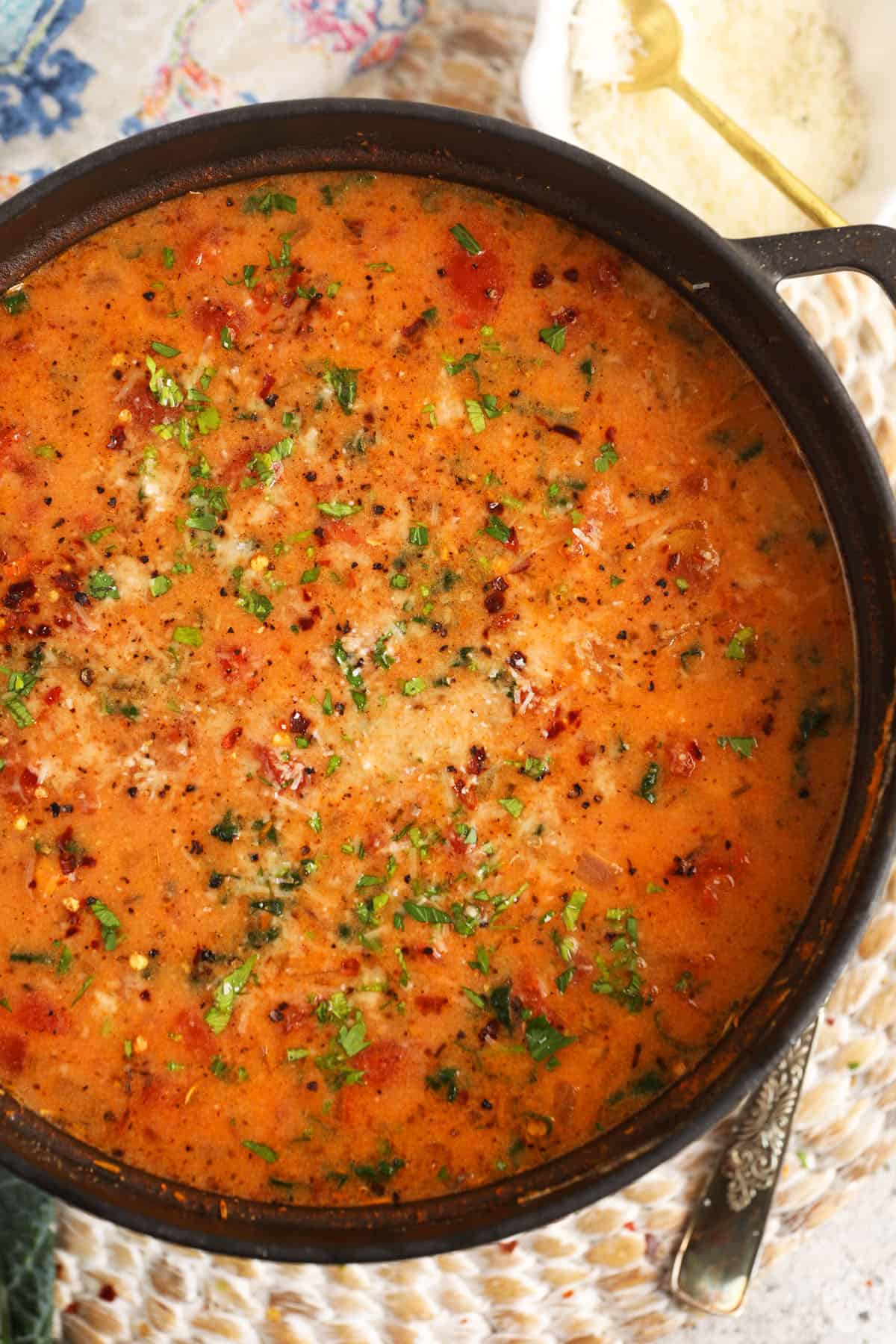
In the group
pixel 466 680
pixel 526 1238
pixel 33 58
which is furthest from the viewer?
pixel 33 58

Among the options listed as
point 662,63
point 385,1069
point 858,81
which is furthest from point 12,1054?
point 858,81

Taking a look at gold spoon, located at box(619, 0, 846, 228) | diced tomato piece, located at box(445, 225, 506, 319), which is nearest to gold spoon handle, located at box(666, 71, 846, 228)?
gold spoon, located at box(619, 0, 846, 228)

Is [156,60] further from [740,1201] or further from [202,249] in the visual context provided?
[740,1201]

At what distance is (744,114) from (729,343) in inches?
44.1

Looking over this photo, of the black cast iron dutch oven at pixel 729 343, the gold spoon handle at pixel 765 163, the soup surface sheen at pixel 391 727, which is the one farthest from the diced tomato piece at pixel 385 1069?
the gold spoon handle at pixel 765 163

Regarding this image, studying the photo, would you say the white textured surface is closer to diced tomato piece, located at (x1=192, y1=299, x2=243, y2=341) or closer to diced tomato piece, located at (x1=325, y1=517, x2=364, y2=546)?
diced tomato piece, located at (x1=325, y1=517, x2=364, y2=546)

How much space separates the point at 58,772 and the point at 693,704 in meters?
1.30

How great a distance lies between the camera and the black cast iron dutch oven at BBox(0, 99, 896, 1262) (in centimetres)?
244

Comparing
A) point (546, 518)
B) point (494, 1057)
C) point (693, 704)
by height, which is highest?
point (546, 518)

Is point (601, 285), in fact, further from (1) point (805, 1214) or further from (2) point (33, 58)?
(1) point (805, 1214)

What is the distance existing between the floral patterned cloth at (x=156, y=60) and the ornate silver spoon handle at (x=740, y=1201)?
2.73 m

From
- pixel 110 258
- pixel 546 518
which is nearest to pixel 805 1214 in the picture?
pixel 546 518

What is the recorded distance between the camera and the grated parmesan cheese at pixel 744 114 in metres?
3.38

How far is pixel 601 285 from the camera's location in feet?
8.91
